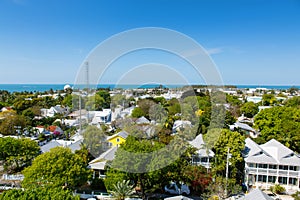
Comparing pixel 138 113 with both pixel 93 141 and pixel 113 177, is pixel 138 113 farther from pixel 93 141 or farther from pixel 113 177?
pixel 113 177

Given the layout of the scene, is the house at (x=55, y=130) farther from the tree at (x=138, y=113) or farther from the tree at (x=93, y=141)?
the tree at (x=93, y=141)

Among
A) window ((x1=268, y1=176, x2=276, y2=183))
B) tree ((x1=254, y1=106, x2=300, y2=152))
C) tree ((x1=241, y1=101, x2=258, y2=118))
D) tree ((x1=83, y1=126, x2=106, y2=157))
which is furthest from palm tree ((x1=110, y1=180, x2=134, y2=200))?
tree ((x1=241, y1=101, x2=258, y2=118))

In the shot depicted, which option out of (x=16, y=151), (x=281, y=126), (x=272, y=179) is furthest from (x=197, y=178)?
(x=16, y=151)

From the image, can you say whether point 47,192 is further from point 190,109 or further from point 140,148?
point 190,109

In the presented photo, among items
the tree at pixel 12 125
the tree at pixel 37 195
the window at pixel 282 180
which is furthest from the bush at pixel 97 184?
the tree at pixel 12 125

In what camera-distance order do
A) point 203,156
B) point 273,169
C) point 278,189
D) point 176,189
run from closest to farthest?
1. point 176,189
2. point 278,189
3. point 273,169
4. point 203,156

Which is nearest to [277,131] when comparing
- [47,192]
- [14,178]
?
[47,192]
